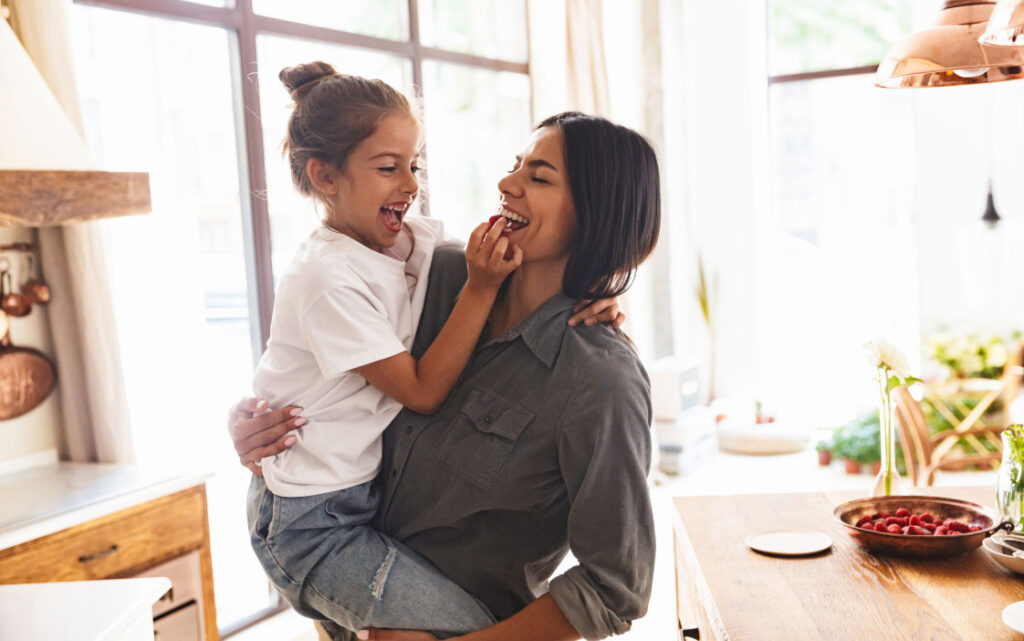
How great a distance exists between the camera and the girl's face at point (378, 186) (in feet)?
5.51

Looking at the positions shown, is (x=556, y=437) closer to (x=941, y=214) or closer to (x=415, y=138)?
(x=415, y=138)

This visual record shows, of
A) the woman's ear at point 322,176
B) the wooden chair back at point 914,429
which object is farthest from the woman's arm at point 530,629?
the wooden chair back at point 914,429

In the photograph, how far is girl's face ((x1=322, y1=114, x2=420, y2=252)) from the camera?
1.68m

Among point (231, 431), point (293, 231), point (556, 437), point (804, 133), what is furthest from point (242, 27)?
point (804, 133)

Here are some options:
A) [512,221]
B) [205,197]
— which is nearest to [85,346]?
[205,197]

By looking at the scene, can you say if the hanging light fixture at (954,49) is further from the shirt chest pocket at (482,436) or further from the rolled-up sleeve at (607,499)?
the shirt chest pocket at (482,436)

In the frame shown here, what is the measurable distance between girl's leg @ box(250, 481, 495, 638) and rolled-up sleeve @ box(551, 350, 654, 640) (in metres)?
0.19

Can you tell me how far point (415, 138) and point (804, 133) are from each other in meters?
5.15

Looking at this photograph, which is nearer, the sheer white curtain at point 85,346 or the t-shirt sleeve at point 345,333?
the t-shirt sleeve at point 345,333

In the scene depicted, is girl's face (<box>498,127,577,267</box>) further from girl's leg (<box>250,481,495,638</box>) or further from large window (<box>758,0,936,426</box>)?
large window (<box>758,0,936,426</box>)

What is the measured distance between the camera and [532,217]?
1544mm

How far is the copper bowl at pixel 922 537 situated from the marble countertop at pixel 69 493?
1689 millimetres

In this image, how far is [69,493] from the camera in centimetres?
233

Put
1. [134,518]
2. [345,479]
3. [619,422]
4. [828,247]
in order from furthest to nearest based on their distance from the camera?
[828,247] < [134,518] < [345,479] < [619,422]
